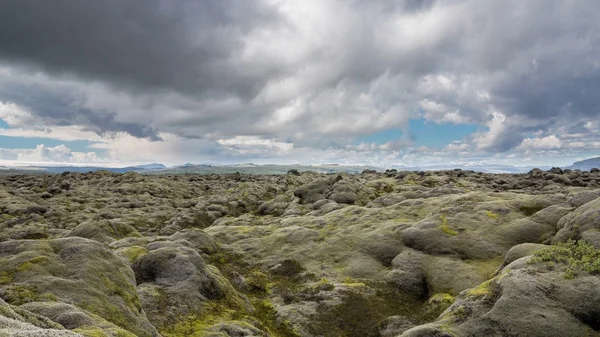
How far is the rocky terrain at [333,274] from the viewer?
19.4m

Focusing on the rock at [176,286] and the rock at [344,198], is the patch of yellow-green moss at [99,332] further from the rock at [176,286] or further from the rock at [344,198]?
the rock at [344,198]

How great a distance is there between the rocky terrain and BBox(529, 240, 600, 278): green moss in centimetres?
10

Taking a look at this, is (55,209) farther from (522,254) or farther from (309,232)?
(522,254)

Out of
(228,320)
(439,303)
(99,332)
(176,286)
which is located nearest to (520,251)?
(439,303)

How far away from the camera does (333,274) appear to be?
126ft

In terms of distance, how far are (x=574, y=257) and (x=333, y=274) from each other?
20.5 meters

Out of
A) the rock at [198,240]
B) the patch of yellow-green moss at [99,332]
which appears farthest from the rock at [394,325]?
the rock at [198,240]

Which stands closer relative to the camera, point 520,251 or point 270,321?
point 270,321

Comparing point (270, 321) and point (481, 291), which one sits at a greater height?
point (481, 291)

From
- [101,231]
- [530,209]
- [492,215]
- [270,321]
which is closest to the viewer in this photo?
[270,321]

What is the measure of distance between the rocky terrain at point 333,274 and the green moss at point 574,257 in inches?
4.0

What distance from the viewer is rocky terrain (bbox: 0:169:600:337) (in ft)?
63.7

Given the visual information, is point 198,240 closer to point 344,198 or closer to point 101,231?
point 101,231

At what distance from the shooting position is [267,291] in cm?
3491
